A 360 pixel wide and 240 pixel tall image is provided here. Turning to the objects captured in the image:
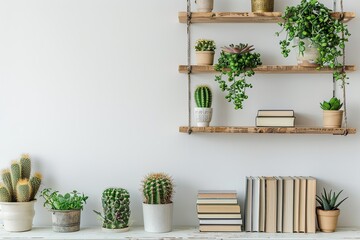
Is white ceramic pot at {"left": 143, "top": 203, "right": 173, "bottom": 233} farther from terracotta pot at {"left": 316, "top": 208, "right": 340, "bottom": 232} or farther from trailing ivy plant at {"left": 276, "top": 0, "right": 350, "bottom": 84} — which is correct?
trailing ivy plant at {"left": 276, "top": 0, "right": 350, "bottom": 84}

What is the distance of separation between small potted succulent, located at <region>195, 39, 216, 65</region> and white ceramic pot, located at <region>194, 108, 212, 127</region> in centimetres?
24

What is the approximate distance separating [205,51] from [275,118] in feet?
1.57

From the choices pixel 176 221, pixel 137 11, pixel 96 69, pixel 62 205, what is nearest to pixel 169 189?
pixel 176 221

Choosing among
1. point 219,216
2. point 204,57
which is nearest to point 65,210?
point 219,216

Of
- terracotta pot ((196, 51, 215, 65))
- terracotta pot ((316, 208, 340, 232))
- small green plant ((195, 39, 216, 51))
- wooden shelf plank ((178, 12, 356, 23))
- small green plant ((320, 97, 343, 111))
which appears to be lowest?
terracotta pot ((316, 208, 340, 232))

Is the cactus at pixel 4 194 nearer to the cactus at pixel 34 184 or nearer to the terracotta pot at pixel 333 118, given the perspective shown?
the cactus at pixel 34 184

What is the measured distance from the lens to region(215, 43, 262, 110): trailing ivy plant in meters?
2.53

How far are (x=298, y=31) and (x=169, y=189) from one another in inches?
38.6

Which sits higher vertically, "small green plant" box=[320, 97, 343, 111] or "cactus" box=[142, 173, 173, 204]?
"small green plant" box=[320, 97, 343, 111]

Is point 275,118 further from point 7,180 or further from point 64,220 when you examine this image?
point 7,180

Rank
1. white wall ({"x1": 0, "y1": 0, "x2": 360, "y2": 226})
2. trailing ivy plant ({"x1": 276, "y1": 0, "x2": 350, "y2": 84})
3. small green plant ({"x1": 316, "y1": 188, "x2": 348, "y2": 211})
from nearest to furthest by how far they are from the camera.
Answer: trailing ivy plant ({"x1": 276, "y1": 0, "x2": 350, "y2": 84}), small green plant ({"x1": 316, "y1": 188, "x2": 348, "y2": 211}), white wall ({"x1": 0, "y1": 0, "x2": 360, "y2": 226})

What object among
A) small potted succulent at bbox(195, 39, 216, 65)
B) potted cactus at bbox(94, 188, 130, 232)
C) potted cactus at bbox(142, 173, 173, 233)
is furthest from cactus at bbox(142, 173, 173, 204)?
small potted succulent at bbox(195, 39, 216, 65)

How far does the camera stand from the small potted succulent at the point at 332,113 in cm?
256

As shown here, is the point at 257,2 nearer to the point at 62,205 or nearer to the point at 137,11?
the point at 137,11
